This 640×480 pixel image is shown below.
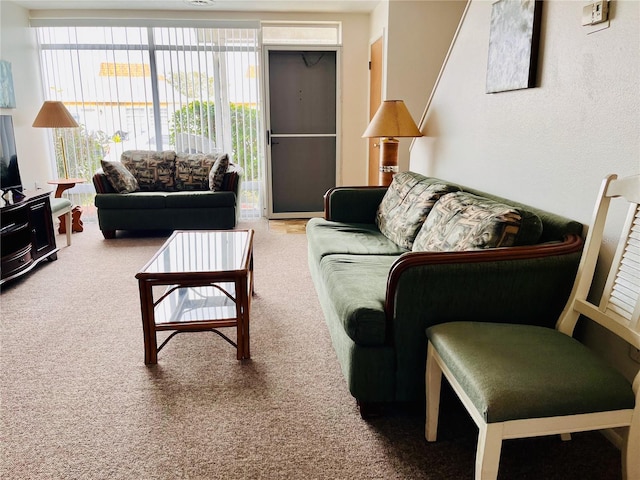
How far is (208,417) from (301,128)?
4328mm

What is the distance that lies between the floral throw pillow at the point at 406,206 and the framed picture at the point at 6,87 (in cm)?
382

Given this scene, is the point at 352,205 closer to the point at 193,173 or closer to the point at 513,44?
the point at 513,44

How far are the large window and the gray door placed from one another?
9.0 inches

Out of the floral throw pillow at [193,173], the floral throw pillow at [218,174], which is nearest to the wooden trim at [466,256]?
the floral throw pillow at [218,174]

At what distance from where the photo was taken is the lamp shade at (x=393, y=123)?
3.54 m

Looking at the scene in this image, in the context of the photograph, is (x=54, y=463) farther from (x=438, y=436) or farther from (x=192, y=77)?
(x=192, y=77)

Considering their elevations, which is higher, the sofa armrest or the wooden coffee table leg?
the sofa armrest

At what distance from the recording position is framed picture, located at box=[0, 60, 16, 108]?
15.1 ft

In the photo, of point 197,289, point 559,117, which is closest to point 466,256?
point 559,117

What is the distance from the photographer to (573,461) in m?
1.66

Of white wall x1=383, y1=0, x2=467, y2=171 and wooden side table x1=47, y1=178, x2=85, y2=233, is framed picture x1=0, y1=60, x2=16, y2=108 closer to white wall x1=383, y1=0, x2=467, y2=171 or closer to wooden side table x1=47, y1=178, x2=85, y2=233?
wooden side table x1=47, y1=178, x2=85, y2=233

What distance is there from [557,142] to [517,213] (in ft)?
1.46

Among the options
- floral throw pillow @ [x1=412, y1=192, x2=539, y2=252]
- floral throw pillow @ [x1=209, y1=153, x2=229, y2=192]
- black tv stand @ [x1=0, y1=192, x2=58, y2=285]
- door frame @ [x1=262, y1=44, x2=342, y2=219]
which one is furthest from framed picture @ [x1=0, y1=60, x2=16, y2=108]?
floral throw pillow @ [x1=412, y1=192, x2=539, y2=252]

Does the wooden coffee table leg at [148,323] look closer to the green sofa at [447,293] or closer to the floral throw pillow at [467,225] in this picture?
the green sofa at [447,293]
